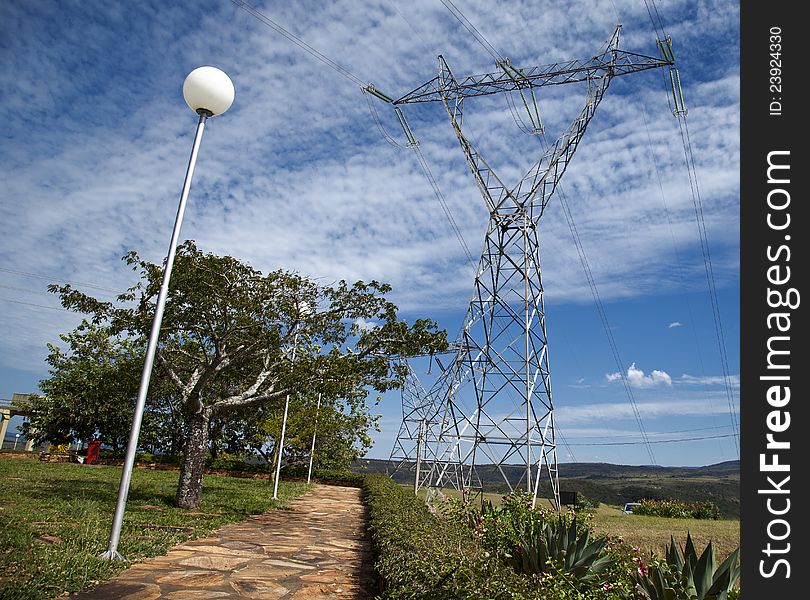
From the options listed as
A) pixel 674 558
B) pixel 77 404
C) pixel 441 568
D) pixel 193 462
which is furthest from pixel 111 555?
pixel 77 404

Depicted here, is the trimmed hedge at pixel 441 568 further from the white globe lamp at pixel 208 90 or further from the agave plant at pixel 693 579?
the white globe lamp at pixel 208 90

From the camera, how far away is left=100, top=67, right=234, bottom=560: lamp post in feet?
19.7

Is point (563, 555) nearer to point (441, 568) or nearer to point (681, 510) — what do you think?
point (441, 568)

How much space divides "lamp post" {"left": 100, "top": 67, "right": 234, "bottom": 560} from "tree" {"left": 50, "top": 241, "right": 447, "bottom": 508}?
3.45m

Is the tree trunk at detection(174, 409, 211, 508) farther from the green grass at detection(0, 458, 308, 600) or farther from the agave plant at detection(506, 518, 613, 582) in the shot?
the agave plant at detection(506, 518, 613, 582)

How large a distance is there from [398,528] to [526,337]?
6236 millimetres

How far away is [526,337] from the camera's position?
1164cm

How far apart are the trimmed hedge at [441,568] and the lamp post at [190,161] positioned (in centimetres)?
307

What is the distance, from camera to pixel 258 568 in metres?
6.18

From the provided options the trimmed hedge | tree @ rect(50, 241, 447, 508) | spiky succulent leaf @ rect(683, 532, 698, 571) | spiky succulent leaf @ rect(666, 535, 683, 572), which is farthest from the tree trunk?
spiky succulent leaf @ rect(683, 532, 698, 571)

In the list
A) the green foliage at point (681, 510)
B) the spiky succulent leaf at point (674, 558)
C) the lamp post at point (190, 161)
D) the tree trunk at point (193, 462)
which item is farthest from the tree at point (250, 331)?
the green foliage at point (681, 510)

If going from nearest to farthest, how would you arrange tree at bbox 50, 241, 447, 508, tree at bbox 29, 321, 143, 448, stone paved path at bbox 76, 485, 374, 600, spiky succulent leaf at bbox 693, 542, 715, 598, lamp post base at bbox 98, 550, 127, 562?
spiky succulent leaf at bbox 693, 542, 715, 598 < stone paved path at bbox 76, 485, 374, 600 < lamp post base at bbox 98, 550, 127, 562 < tree at bbox 50, 241, 447, 508 < tree at bbox 29, 321, 143, 448
